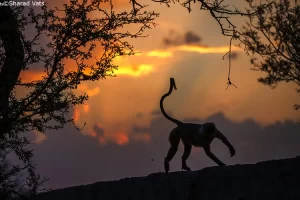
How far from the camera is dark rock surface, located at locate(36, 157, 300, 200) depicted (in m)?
6.37

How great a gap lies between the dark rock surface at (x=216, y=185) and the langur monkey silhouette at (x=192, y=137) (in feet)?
10.5

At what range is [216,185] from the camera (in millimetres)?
7082

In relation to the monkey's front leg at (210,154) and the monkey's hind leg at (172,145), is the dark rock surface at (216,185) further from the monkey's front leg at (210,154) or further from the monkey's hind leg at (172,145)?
the monkey's front leg at (210,154)

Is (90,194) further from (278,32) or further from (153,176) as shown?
(278,32)

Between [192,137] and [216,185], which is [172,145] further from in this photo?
[216,185]

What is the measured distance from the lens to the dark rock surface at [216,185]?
20.9 feet

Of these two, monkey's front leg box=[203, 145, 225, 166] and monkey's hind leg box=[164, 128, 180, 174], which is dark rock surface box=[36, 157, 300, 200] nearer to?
monkey's hind leg box=[164, 128, 180, 174]


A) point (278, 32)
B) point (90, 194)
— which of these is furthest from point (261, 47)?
point (90, 194)

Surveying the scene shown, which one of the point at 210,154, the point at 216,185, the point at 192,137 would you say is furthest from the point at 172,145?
the point at 216,185

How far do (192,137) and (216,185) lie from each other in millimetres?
4981

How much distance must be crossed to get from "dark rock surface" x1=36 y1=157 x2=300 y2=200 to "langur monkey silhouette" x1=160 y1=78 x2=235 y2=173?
3.19 metres

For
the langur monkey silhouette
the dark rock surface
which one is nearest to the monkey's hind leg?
the langur monkey silhouette

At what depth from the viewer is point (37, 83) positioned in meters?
9.79

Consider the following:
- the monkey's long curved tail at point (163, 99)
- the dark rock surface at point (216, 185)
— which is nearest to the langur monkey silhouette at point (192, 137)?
the monkey's long curved tail at point (163, 99)
